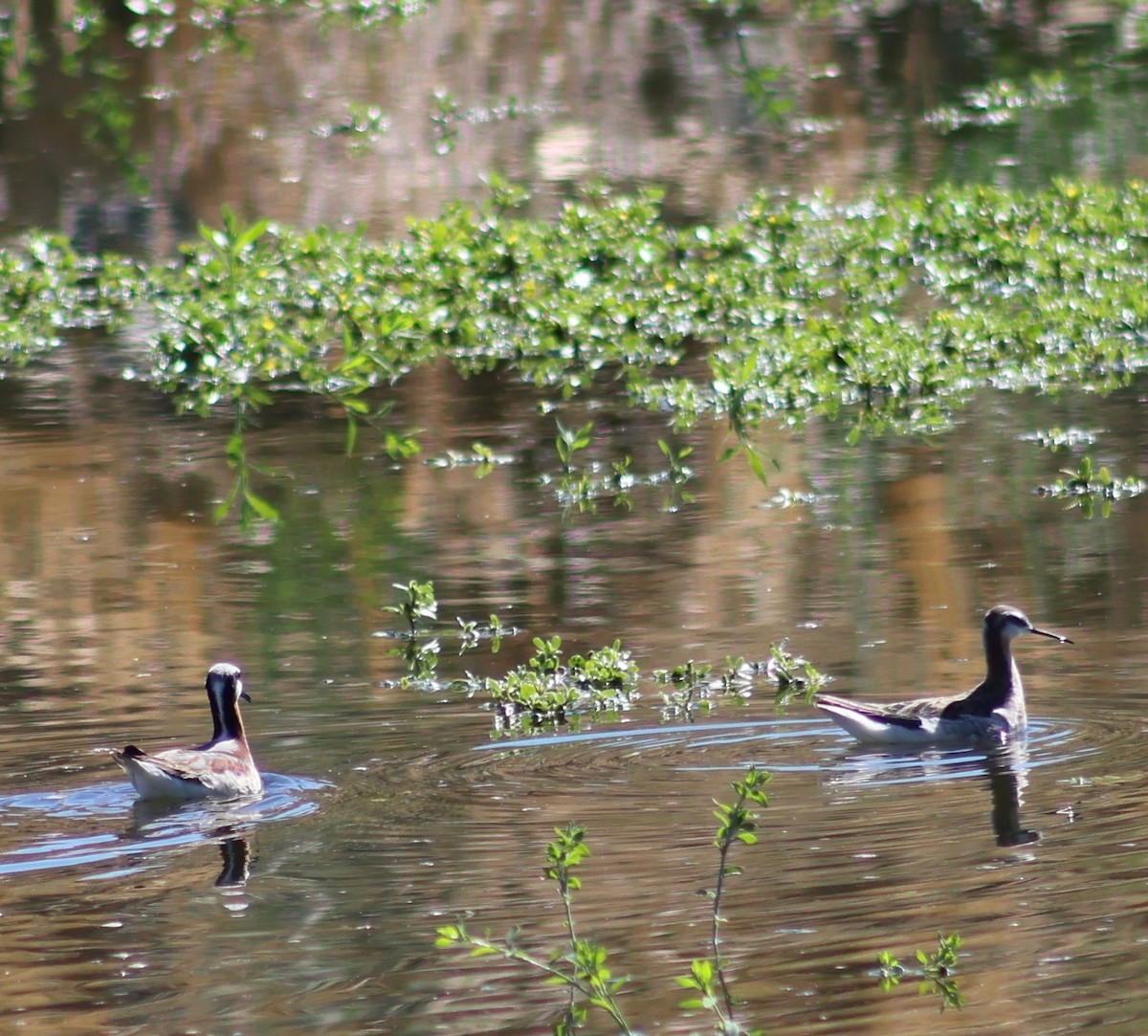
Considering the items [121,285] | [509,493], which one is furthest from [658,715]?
[121,285]

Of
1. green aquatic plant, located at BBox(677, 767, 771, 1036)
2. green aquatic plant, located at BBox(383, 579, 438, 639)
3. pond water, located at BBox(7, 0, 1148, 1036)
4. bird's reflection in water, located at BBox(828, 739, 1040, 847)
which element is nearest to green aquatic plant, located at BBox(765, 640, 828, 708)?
pond water, located at BBox(7, 0, 1148, 1036)

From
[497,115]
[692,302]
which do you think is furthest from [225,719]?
[497,115]

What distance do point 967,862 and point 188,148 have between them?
24.3 m

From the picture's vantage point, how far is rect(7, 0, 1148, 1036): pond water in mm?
7574

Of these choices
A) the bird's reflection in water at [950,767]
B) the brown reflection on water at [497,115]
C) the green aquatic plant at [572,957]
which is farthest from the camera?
the brown reflection on water at [497,115]

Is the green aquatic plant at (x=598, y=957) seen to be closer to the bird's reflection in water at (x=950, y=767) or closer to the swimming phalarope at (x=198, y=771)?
the bird's reflection in water at (x=950, y=767)

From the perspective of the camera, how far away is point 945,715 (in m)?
10.4

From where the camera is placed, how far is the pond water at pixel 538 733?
7574 mm

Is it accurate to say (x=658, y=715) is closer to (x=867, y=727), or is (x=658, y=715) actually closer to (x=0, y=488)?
(x=867, y=727)

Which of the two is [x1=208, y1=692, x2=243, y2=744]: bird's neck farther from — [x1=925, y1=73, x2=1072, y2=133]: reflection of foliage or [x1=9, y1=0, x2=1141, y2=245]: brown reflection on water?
[x1=925, y1=73, x2=1072, y2=133]: reflection of foliage

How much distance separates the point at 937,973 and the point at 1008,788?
2.62 m

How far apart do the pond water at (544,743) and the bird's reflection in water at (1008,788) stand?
3 cm

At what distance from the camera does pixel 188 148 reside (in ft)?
103

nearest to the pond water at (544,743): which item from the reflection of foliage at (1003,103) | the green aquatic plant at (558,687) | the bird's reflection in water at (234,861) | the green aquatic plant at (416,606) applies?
the bird's reflection in water at (234,861)
